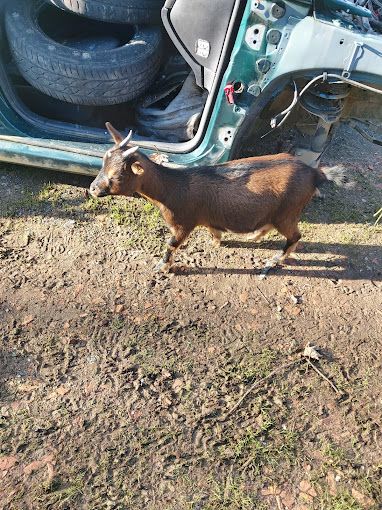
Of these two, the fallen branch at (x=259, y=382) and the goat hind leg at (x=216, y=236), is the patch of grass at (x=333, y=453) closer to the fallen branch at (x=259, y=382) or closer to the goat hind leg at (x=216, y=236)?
the fallen branch at (x=259, y=382)

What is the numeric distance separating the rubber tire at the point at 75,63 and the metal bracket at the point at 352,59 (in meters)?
1.83

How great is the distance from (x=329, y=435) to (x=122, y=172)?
100.0 inches

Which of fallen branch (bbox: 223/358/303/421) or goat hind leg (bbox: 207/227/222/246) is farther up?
goat hind leg (bbox: 207/227/222/246)

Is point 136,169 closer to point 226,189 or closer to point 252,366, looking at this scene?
point 226,189

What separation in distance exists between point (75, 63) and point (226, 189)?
1.81m

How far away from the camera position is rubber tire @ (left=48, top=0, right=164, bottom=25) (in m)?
3.86


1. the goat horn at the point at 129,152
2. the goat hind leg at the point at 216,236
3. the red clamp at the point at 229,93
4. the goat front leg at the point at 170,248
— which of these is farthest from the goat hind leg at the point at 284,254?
the goat horn at the point at 129,152

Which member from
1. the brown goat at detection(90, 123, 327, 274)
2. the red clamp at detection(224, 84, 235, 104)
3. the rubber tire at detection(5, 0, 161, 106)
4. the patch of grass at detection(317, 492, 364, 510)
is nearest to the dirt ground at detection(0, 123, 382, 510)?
the patch of grass at detection(317, 492, 364, 510)

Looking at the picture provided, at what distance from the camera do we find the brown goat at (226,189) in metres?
3.62

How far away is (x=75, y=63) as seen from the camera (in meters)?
3.90

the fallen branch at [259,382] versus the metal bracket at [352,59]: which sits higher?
the metal bracket at [352,59]

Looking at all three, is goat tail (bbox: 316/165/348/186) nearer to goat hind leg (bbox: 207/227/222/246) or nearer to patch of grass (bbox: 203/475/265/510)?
goat hind leg (bbox: 207/227/222/246)

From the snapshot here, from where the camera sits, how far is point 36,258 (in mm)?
4098

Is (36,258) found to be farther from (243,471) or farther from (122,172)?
(243,471)
